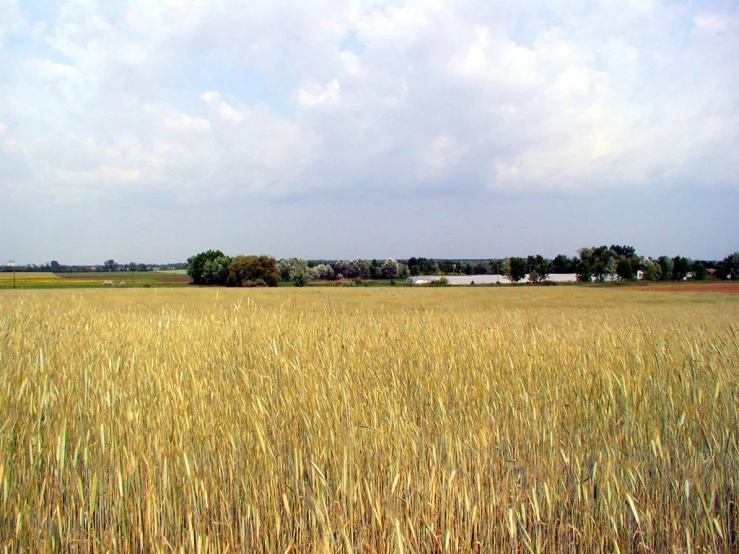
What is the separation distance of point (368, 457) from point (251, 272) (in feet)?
102

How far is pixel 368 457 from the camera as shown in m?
2.36

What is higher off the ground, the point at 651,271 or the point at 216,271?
the point at 216,271

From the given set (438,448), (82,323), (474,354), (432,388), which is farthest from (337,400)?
(82,323)

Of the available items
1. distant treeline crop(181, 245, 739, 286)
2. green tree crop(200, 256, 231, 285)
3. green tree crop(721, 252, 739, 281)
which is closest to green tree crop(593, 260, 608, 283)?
distant treeline crop(181, 245, 739, 286)

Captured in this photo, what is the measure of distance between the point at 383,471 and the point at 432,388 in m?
1.75

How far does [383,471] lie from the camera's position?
7.57ft

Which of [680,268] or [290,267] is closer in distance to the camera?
[680,268]

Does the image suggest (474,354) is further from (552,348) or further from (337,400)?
(337,400)

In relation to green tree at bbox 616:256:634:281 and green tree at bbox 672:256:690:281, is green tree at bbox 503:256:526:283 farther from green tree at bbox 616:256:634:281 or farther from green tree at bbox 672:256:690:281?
green tree at bbox 672:256:690:281

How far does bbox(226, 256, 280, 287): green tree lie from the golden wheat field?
27.9 m

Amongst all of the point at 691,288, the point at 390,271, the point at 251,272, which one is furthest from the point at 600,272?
the point at 251,272

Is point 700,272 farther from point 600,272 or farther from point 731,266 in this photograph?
point 600,272

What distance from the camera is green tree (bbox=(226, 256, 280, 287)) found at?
32.3 m

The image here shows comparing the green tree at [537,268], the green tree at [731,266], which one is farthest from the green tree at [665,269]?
the green tree at [537,268]
